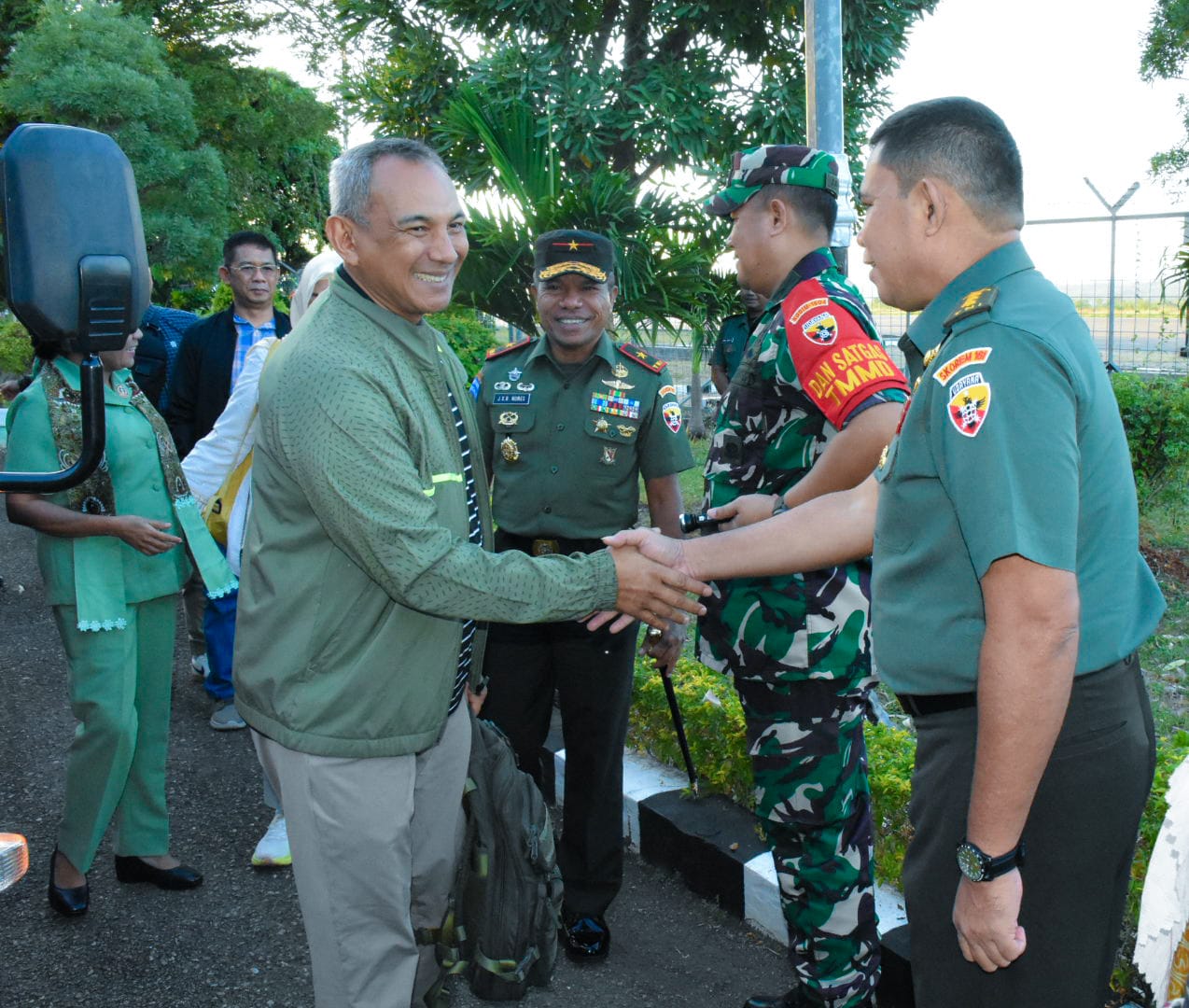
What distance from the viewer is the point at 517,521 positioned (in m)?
3.26

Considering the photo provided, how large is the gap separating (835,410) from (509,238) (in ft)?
10.9

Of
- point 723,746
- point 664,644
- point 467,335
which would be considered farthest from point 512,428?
point 467,335

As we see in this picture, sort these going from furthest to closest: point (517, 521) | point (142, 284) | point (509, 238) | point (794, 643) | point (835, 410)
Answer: point (509, 238)
point (517, 521)
point (794, 643)
point (835, 410)
point (142, 284)

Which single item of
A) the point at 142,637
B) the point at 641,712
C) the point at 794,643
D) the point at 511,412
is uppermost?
the point at 511,412

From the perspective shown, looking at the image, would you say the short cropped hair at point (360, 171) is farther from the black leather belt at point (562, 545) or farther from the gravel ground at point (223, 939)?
the gravel ground at point (223, 939)

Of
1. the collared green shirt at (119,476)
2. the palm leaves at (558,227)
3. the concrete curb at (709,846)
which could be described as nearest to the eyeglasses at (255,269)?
the palm leaves at (558,227)

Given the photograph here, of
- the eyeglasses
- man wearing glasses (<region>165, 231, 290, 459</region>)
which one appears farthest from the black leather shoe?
the eyeglasses

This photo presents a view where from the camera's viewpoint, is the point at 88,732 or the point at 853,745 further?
the point at 88,732

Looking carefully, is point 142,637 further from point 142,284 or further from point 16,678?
point 16,678

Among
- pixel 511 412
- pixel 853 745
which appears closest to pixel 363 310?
pixel 511 412

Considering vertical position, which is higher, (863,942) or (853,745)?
(853,745)

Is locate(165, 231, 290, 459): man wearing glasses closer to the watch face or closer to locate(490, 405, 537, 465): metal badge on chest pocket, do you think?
locate(490, 405, 537, 465): metal badge on chest pocket

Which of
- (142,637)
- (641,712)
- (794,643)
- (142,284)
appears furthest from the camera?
(641,712)

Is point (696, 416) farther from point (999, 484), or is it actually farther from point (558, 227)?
point (999, 484)
